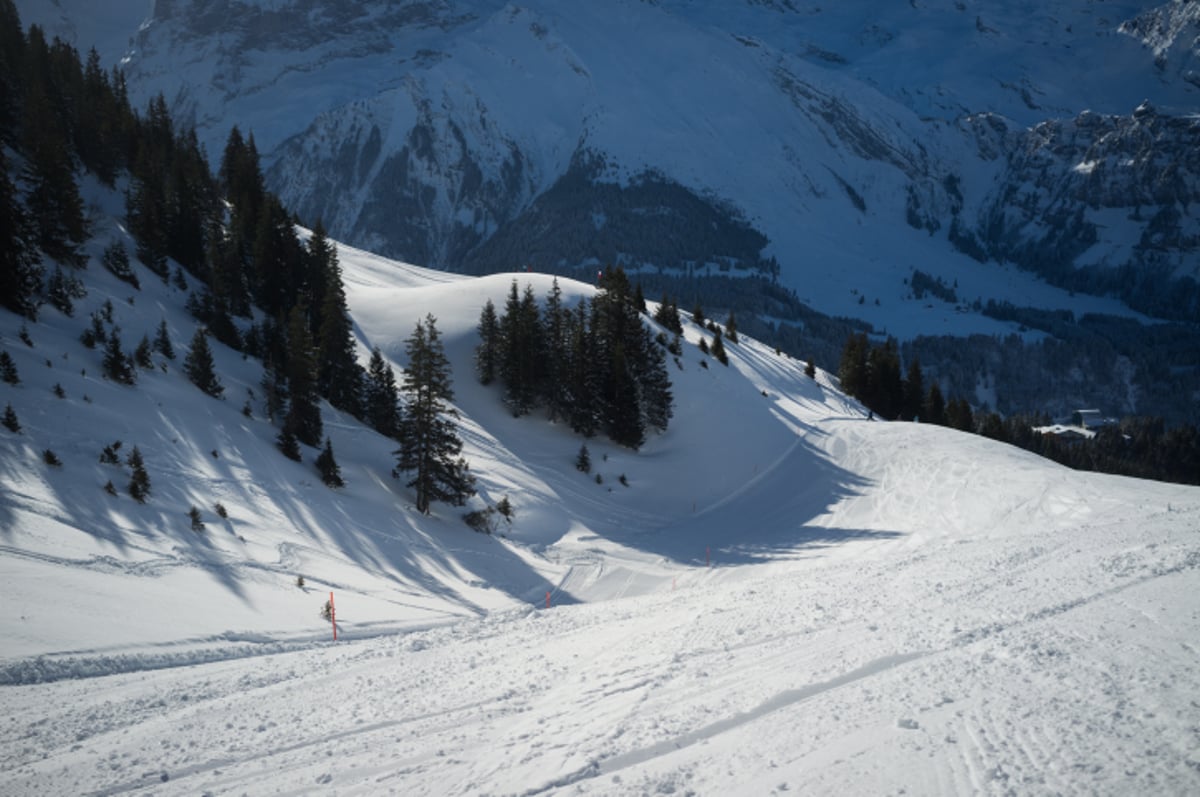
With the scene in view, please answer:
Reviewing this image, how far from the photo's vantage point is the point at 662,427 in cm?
4325

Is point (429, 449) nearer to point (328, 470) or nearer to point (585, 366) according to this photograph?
point (328, 470)

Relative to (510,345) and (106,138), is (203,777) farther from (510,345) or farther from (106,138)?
(106,138)

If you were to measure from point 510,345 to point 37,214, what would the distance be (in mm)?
24923

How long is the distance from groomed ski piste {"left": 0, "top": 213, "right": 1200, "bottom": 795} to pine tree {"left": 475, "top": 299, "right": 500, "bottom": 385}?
52.3ft

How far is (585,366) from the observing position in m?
41.4

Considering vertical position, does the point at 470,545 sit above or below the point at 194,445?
below

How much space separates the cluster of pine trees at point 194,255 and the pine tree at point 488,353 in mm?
6598

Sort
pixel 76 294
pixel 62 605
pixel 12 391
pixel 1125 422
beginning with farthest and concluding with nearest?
pixel 1125 422
pixel 76 294
pixel 12 391
pixel 62 605

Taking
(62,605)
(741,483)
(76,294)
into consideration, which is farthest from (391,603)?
(741,483)

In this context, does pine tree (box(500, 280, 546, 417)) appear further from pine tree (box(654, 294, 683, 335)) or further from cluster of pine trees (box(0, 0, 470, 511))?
pine tree (box(654, 294, 683, 335))

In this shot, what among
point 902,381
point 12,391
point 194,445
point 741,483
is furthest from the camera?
point 902,381

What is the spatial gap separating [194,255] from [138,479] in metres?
27.7

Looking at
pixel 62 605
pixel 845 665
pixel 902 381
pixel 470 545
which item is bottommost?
pixel 470 545

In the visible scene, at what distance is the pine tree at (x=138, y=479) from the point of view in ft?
58.6
